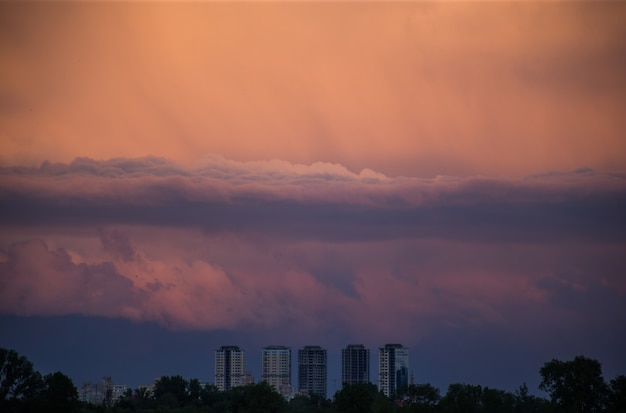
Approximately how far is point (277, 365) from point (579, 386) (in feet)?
306

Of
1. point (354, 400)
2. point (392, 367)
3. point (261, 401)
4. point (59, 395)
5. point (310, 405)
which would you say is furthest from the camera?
point (392, 367)

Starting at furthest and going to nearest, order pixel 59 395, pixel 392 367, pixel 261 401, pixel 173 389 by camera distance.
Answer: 1. pixel 392 367
2. pixel 173 389
3. pixel 261 401
4. pixel 59 395

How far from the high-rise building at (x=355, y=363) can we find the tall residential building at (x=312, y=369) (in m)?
3.14

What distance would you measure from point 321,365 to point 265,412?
80859mm

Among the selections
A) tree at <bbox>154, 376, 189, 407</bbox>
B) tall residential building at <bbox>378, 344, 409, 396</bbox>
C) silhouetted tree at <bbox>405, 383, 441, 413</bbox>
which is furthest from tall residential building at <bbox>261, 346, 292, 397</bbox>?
silhouetted tree at <bbox>405, 383, 441, 413</bbox>

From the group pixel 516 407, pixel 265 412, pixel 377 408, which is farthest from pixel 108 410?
pixel 516 407

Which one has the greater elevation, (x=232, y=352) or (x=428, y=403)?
(x=232, y=352)

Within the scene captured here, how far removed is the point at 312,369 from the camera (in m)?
157

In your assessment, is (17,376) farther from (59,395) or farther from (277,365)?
(277,365)

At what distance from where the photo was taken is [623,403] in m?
73.0

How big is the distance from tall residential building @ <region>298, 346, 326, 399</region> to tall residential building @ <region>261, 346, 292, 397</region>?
142 inches

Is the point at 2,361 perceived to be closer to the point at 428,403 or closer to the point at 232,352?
the point at 428,403

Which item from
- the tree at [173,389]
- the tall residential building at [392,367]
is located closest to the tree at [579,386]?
the tree at [173,389]

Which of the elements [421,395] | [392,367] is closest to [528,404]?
[421,395]
